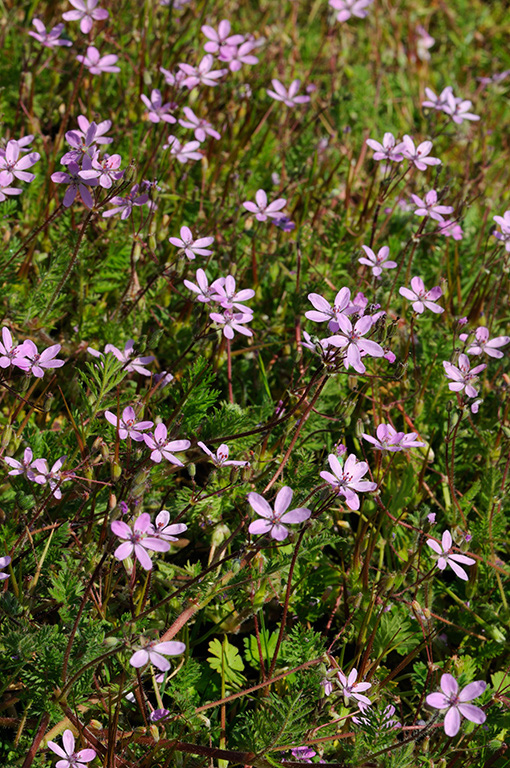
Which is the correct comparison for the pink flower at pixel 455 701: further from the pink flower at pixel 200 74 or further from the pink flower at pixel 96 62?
the pink flower at pixel 96 62

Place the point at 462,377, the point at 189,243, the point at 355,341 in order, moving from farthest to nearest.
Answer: the point at 189,243, the point at 462,377, the point at 355,341

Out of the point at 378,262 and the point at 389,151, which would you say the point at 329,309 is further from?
the point at 389,151

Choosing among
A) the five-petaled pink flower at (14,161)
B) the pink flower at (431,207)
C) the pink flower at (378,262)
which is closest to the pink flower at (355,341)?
the pink flower at (378,262)

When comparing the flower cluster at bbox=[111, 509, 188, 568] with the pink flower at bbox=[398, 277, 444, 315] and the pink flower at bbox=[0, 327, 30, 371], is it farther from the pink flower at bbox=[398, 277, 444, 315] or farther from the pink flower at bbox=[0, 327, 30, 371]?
the pink flower at bbox=[398, 277, 444, 315]

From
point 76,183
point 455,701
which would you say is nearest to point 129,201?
point 76,183

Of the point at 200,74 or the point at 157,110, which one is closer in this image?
the point at 157,110

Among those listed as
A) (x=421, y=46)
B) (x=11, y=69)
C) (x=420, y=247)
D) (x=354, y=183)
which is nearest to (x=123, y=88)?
(x=11, y=69)
